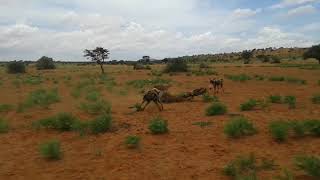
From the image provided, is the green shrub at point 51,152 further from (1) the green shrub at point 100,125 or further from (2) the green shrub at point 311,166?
(2) the green shrub at point 311,166

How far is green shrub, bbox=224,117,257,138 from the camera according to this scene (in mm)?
11828

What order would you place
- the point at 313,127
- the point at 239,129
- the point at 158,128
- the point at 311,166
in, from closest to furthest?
the point at 311,166 < the point at 313,127 < the point at 239,129 < the point at 158,128

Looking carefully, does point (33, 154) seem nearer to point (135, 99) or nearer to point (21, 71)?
point (135, 99)

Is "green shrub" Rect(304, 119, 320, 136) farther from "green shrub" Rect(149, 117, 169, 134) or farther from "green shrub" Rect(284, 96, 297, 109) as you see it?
"green shrub" Rect(284, 96, 297, 109)

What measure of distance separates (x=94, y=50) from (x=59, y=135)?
160 ft

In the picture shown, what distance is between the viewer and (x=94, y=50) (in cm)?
6162

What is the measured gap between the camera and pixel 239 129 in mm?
11891

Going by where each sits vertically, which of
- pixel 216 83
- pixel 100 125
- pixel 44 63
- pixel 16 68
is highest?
pixel 216 83

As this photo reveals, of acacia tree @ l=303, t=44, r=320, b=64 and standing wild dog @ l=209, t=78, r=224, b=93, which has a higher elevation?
acacia tree @ l=303, t=44, r=320, b=64

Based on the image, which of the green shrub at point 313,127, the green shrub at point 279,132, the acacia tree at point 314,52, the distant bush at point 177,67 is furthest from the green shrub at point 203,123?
the acacia tree at point 314,52

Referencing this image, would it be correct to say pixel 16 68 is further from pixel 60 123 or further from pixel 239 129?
pixel 239 129

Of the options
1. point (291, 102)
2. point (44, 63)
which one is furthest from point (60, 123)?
point (44, 63)

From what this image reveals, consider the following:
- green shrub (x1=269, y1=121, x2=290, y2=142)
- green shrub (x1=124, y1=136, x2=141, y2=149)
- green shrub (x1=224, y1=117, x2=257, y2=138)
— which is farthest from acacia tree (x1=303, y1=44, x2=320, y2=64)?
green shrub (x1=124, y1=136, x2=141, y2=149)

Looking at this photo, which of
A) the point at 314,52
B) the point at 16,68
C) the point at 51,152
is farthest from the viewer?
the point at 16,68
